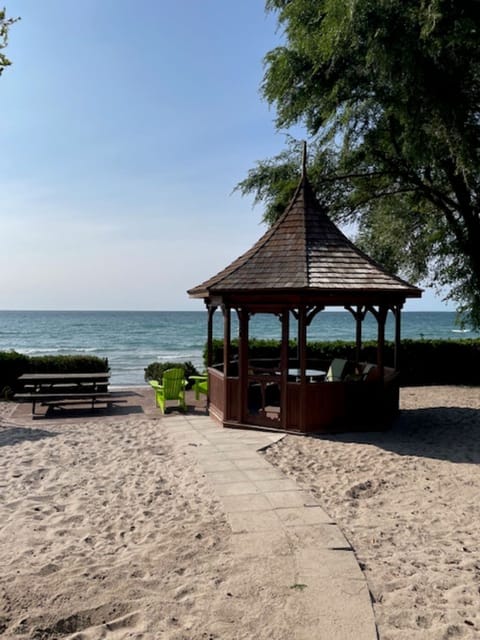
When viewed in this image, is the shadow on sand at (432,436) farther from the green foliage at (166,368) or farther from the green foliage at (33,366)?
the green foliage at (33,366)

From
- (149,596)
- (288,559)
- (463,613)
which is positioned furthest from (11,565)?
(463,613)

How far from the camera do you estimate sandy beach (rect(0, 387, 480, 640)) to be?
404 centimetres

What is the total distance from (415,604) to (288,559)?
3.84ft

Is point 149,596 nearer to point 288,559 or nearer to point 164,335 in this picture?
point 288,559

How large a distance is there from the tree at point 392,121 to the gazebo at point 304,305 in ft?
12.1

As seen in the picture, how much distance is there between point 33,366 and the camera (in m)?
16.2

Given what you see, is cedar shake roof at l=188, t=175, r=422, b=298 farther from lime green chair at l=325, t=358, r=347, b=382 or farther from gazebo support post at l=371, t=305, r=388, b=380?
lime green chair at l=325, t=358, r=347, b=382

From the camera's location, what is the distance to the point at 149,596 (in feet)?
14.2

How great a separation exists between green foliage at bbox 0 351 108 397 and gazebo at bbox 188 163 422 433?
6.37 meters

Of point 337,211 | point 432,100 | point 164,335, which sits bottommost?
point 164,335

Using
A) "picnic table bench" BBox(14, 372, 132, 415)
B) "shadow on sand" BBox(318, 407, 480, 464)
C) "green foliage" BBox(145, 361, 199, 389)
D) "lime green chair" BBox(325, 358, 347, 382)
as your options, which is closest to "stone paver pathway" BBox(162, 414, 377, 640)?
"shadow on sand" BBox(318, 407, 480, 464)

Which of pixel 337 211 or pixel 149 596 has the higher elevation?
pixel 337 211

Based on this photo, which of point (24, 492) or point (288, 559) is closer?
point (288, 559)

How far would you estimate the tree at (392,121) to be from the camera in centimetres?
1124
